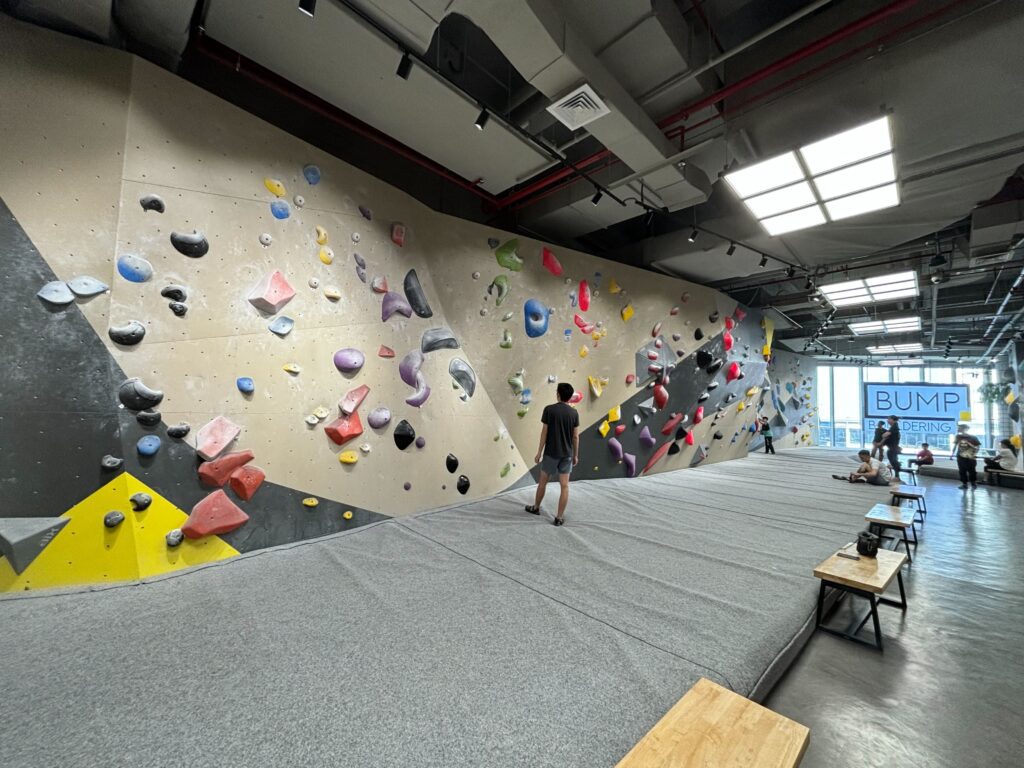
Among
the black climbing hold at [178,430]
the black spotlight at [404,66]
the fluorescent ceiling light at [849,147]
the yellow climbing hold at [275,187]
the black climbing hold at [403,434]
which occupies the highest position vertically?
the black spotlight at [404,66]

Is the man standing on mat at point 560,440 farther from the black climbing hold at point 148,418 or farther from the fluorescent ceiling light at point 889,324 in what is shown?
the fluorescent ceiling light at point 889,324

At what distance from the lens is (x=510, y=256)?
15.3 ft

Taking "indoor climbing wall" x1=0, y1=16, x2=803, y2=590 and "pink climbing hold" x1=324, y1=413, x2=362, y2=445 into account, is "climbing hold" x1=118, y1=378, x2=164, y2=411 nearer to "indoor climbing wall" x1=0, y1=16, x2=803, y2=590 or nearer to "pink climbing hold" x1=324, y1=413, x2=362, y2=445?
"indoor climbing wall" x1=0, y1=16, x2=803, y2=590

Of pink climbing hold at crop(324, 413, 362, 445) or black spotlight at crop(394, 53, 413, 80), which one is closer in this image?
black spotlight at crop(394, 53, 413, 80)

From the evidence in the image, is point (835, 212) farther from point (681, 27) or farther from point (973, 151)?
point (681, 27)

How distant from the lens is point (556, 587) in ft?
7.73

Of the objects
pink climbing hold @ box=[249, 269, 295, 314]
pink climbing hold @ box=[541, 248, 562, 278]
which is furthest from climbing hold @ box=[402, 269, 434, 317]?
pink climbing hold @ box=[541, 248, 562, 278]

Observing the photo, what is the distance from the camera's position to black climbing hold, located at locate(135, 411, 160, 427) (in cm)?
240

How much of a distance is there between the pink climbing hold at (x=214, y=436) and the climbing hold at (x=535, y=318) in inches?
122

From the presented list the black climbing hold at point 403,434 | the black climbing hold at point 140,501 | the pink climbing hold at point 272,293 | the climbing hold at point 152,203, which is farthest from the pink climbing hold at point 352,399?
the climbing hold at point 152,203

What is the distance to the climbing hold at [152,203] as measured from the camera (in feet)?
8.05

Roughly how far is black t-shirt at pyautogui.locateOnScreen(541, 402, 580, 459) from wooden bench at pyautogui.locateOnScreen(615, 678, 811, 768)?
2597 millimetres

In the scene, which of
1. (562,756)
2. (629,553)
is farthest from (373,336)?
(562,756)

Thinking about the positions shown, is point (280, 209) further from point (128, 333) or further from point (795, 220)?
point (795, 220)
